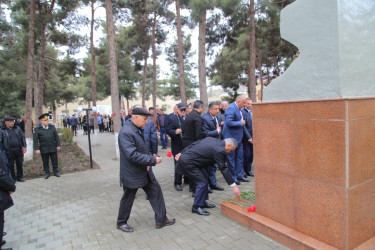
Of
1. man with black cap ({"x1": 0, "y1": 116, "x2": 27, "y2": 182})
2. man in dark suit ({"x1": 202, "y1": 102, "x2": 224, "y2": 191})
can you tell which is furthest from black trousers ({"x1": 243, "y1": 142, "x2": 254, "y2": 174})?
man with black cap ({"x1": 0, "y1": 116, "x2": 27, "y2": 182})

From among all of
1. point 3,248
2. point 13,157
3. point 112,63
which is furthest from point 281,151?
point 112,63

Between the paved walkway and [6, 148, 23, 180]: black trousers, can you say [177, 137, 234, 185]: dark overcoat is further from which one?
[6, 148, 23, 180]: black trousers

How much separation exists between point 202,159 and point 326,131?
Result: 1761mm

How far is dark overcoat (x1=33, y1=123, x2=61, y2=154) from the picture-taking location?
6.77 m

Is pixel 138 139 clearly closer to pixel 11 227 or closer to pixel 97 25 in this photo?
pixel 11 227

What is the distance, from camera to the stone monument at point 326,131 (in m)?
2.51

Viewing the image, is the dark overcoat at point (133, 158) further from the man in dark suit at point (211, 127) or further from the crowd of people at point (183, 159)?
the man in dark suit at point (211, 127)

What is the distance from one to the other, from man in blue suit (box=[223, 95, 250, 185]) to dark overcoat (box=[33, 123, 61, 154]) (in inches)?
190

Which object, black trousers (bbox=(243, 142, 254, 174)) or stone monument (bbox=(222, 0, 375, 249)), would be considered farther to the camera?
black trousers (bbox=(243, 142, 254, 174))

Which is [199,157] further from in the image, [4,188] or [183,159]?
[4,188]

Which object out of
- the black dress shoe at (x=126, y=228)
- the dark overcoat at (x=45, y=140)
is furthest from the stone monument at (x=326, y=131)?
the dark overcoat at (x=45, y=140)

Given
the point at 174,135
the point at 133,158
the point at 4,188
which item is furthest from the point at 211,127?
the point at 4,188

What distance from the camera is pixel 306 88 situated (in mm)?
2926

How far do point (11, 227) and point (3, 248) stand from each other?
78 centimetres
